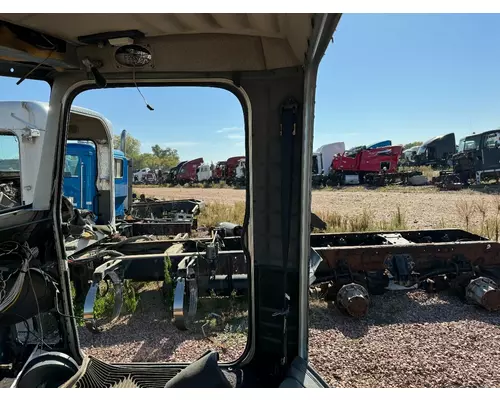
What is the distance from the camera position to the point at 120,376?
88.9 inches

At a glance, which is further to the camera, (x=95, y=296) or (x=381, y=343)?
(x=381, y=343)

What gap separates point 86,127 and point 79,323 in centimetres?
347

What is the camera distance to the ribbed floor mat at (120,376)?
6.90 feet

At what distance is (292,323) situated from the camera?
2.11 meters

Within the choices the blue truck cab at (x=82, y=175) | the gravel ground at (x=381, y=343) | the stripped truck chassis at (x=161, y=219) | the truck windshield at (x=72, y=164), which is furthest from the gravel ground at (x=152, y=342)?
the truck windshield at (x=72, y=164)

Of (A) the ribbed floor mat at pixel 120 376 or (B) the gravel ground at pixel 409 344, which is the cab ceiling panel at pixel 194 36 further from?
(B) the gravel ground at pixel 409 344

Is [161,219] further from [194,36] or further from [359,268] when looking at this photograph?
[194,36]

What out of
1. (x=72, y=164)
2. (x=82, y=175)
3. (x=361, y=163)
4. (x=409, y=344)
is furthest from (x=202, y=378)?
(x=361, y=163)

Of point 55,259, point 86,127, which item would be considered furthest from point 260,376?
point 86,127

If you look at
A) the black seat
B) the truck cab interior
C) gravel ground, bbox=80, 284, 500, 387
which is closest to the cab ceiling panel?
the truck cab interior

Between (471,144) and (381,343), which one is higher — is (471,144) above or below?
above

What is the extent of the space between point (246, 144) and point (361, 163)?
23.0 m

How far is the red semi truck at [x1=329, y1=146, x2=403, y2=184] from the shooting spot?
22969 millimetres

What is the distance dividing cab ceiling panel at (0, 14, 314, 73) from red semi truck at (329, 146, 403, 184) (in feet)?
74.8
